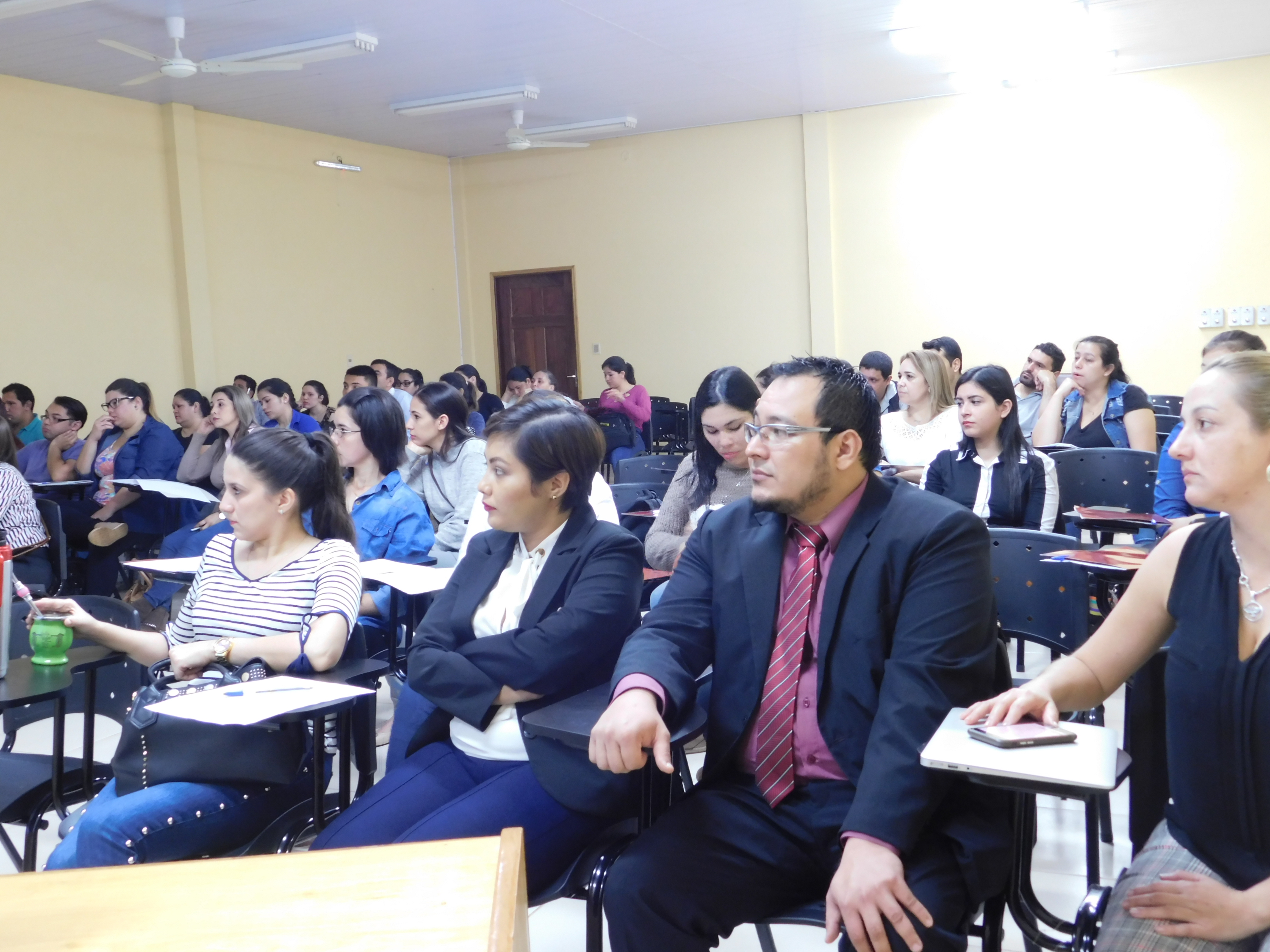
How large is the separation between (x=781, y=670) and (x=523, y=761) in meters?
0.52

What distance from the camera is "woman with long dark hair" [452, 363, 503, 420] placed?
9.74 m

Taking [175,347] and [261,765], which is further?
[175,347]

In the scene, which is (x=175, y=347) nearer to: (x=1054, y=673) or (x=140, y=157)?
(x=140, y=157)

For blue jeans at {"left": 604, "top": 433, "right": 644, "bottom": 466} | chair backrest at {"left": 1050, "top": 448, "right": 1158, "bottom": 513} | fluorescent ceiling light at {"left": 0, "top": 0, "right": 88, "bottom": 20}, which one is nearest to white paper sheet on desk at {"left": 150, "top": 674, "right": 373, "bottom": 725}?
chair backrest at {"left": 1050, "top": 448, "right": 1158, "bottom": 513}

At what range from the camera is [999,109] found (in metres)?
9.52

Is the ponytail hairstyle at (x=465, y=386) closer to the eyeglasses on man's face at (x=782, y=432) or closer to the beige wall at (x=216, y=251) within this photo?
the beige wall at (x=216, y=251)

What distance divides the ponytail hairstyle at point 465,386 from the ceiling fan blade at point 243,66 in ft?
7.47

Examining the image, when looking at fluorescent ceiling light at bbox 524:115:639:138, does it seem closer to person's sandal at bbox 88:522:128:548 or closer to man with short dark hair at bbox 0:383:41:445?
man with short dark hair at bbox 0:383:41:445

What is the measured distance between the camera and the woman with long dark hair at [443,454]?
4.25m

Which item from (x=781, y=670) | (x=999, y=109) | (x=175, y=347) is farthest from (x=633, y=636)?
(x=999, y=109)

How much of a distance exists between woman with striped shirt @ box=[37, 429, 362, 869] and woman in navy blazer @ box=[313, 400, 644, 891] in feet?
0.69

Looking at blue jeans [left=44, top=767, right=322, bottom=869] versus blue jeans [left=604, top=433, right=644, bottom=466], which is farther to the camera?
blue jeans [left=604, top=433, right=644, bottom=466]

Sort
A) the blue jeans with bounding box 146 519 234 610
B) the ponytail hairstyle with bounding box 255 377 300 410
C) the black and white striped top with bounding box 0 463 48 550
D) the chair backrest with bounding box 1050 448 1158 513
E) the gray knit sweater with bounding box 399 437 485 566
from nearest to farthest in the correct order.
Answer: the chair backrest with bounding box 1050 448 1158 513 → the gray knit sweater with bounding box 399 437 485 566 → the black and white striped top with bounding box 0 463 48 550 → the blue jeans with bounding box 146 519 234 610 → the ponytail hairstyle with bounding box 255 377 300 410

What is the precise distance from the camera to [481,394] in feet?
34.2
